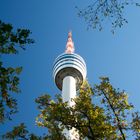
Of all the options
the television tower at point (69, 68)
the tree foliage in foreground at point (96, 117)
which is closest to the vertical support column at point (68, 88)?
the television tower at point (69, 68)

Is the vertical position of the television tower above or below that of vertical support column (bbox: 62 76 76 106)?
above

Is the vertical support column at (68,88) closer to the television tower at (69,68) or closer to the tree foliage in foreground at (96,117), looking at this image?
the television tower at (69,68)

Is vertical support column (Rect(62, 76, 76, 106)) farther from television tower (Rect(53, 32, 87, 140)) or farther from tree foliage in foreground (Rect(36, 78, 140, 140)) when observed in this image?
tree foliage in foreground (Rect(36, 78, 140, 140))

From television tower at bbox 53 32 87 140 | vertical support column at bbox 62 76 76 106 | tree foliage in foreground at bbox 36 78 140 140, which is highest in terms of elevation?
television tower at bbox 53 32 87 140

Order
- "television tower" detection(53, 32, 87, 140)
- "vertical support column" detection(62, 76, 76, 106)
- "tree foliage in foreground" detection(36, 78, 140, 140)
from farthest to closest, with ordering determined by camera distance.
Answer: "television tower" detection(53, 32, 87, 140) < "vertical support column" detection(62, 76, 76, 106) < "tree foliage in foreground" detection(36, 78, 140, 140)

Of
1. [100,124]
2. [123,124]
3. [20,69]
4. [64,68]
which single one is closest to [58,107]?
[100,124]

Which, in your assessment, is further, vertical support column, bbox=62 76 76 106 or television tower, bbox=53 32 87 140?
television tower, bbox=53 32 87 140

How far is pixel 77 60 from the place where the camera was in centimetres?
9125

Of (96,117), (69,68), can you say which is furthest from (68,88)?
(96,117)

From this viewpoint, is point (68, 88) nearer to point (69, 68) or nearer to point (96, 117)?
point (69, 68)

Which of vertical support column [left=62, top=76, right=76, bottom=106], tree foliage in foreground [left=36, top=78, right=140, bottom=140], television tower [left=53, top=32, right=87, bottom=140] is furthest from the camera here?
television tower [left=53, top=32, right=87, bottom=140]

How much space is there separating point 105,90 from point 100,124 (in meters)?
2.35

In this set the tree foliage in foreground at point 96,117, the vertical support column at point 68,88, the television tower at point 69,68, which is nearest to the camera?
the tree foliage in foreground at point 96,117

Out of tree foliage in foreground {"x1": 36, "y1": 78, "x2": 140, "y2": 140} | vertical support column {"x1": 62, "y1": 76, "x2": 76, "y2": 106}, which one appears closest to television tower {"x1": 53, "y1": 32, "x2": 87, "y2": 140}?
vertical support column {"x1": 62, "y1": 76, "x2": 76, "y2": 106}
